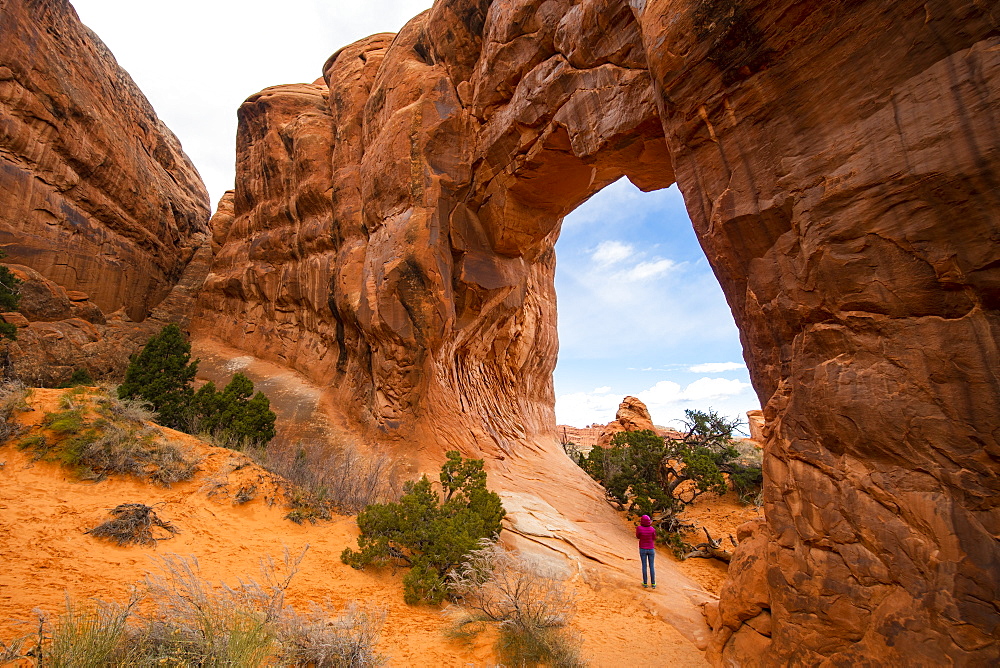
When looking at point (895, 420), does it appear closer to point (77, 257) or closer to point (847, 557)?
point (847, 557)

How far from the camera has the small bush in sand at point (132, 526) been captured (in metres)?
5.60

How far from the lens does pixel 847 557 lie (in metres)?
4.07

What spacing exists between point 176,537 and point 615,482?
35.9ft

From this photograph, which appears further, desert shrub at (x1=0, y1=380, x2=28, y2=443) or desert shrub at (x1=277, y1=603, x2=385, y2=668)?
desert shrub at (x1=0, y1=380, x2=28, y2=443)

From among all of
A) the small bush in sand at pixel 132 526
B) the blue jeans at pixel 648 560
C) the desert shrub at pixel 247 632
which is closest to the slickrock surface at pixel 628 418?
the blue jeans at pixel 648 560

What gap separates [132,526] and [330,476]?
4106 millimetres

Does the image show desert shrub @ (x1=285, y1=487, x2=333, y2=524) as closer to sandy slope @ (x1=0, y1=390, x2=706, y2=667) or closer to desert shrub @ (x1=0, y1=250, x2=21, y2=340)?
sandy slope @ (x1=0, y1=390, x2=706, y2=667)

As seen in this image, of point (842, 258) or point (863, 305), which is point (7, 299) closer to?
point (842, 258)

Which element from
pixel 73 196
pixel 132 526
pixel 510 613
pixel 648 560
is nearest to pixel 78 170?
pixel 73 196

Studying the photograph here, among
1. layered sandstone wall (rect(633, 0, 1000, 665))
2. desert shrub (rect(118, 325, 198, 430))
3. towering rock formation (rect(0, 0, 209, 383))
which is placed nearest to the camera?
layered sandstone wall (rect(633, 0, 1000, 665))

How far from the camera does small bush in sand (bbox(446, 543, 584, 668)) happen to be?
454 centimetres

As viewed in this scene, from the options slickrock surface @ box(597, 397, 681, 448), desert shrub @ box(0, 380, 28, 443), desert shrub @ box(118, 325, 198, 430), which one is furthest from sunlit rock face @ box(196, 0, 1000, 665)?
slickrock surface @ box(597, 397, 681, 448)

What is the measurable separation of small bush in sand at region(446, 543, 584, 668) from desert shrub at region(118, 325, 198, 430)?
8.89 metres

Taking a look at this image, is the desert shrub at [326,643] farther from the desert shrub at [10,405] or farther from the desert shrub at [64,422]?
the desert shrub at [10,405]
